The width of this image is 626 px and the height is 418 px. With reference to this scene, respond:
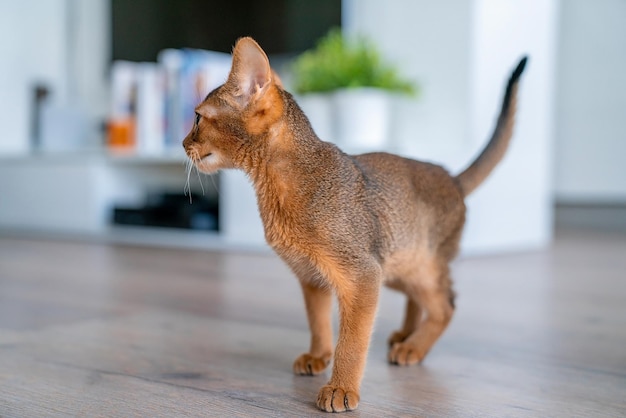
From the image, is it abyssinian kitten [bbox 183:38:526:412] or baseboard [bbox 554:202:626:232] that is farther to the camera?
baseboard [bbox 554:202:626:232]

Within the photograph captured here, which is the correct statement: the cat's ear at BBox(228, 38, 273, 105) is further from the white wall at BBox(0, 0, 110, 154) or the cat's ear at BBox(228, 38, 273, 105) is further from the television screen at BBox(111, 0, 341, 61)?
the white wall at BBox(0, 0, 110, 154)

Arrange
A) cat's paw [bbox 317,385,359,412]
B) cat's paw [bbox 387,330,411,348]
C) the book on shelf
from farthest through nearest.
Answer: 1. the book on shelf
2. cat's paw [bbox 387,330,411,348]
3. cat's paw [bbox 317,385,359,412]

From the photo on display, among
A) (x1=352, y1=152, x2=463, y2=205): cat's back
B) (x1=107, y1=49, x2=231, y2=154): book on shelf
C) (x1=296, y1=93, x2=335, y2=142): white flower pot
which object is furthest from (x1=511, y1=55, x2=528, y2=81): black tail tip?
(x1=107, y1=49, x2=231, y2=154): book on shelf

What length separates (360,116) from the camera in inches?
114

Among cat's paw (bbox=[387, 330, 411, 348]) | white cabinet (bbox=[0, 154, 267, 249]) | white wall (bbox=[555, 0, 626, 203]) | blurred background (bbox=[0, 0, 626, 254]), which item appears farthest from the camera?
white wall (bbox=[555, 0, 626, 203])

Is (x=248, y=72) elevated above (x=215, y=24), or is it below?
below

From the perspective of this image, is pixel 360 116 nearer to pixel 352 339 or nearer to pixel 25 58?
pixel 352 339

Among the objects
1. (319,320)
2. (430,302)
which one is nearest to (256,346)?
(319,320)

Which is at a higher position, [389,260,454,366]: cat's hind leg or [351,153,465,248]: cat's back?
[351,153,465,248]: cat's back

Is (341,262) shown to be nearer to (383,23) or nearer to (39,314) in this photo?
(39,314)

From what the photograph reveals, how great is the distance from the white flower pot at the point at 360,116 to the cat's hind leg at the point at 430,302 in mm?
1558

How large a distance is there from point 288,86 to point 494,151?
2384 mm

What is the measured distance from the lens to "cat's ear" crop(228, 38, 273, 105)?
1.05m

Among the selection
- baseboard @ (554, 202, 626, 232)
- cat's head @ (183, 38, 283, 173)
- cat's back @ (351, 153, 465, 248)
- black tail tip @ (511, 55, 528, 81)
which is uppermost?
black tail tip @ (511, 55, 528, 81)
